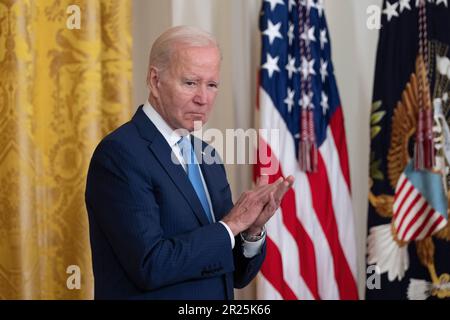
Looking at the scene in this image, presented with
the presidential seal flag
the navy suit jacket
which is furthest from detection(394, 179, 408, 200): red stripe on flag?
the navy suit jacket

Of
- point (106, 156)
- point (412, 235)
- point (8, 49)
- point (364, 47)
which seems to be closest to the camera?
point (106, 156)

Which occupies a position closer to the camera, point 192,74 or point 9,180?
point 192,74

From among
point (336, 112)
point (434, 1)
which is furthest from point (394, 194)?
point (434, 1)

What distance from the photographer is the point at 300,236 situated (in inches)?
144

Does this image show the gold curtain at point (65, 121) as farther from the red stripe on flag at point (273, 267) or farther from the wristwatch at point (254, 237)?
the wristwatch at point (254, 237)

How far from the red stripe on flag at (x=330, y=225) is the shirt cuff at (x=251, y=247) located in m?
1.64

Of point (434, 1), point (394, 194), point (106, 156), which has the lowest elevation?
point (394, 194)

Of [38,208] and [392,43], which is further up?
[392,43]

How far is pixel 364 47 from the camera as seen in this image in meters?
4.27

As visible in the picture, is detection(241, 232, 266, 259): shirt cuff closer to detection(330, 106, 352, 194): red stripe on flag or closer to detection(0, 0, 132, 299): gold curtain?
detection(0, 0, 132, 299): gold curtain

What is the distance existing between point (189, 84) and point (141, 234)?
0.49 metres

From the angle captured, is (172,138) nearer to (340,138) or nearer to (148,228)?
(148,228)
